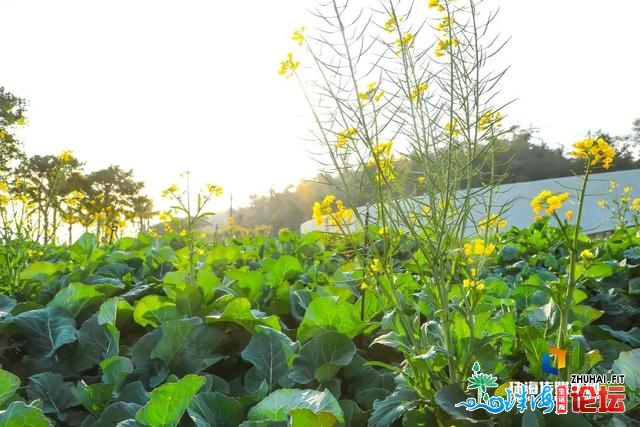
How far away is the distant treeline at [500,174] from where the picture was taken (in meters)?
1.74

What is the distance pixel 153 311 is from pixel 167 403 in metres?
0.77

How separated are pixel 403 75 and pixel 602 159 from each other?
22.5 inches

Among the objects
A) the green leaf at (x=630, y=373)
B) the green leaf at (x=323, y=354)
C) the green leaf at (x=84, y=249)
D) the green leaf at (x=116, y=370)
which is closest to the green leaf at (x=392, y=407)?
the green leaf at (x=323, y=354)

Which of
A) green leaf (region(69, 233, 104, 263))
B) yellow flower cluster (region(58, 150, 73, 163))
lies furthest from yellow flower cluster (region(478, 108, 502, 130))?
yellow flower cluster (region(58, 150, 73, 163))

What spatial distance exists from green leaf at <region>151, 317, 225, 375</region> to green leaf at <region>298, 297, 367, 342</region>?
290 mm

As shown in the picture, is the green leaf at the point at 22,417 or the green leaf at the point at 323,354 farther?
the green leaf at the point at 323,354

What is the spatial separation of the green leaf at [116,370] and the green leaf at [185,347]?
0.13 metres

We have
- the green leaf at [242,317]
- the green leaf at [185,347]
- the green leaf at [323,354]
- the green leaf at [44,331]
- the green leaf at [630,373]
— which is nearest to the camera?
the green leaf at [630,373]

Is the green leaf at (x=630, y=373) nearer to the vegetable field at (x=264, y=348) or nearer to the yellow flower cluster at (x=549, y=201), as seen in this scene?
the vegetable field at (x=264, y=348)

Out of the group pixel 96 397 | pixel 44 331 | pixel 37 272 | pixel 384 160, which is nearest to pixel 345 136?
pixel 384 160

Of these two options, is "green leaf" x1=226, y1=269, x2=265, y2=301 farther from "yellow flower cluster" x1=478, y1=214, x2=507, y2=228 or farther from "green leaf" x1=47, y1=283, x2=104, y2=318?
"yellow flower cluster" x1=478, y1=214, x2=507, y2=228

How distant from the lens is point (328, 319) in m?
1.81

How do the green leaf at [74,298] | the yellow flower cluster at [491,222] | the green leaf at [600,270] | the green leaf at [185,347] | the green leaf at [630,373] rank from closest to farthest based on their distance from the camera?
the green leaf at [630,373], the yellow flower cluster at [491,222], the green leaf at [185,347], the green leaf at [74,298], the green leaf at [600,270]

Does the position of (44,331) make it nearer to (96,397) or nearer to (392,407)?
(96,397)
